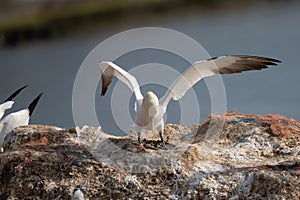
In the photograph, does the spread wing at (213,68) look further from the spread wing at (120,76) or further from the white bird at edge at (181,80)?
the spread wing at (120,76)

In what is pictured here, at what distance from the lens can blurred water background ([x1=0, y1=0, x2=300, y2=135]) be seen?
3158cm

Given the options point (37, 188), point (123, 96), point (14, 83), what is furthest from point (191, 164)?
point (14, 83)

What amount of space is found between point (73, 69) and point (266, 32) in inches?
490

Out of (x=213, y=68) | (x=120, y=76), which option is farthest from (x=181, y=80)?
(x=120, y=76)

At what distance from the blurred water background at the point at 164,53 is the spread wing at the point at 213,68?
16160mm

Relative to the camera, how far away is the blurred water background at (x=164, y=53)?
31.6 metres

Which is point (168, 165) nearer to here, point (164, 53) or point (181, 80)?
point (181, 80)

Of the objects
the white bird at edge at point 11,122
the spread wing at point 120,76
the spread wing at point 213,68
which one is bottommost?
the white bird at edge at point 11,122

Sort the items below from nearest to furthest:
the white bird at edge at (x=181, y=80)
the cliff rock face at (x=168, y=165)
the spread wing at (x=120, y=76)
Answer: the cliff rock face at (x=168, y=165) → the white bird at edge at (x=181, y=80) → the spread wing at (x=120, y=76)

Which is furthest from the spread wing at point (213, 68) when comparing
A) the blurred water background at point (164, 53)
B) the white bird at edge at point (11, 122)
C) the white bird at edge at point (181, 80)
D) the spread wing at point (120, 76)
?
the blurred water background at point (164, 53)

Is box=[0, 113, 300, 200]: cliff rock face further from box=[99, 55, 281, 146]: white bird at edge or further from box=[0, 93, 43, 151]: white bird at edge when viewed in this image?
box=[0, 93, 43, 151]: white bird at edge

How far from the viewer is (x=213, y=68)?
1261cm

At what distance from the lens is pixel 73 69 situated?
39969 millimetres

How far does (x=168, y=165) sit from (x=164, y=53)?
91.1ft
